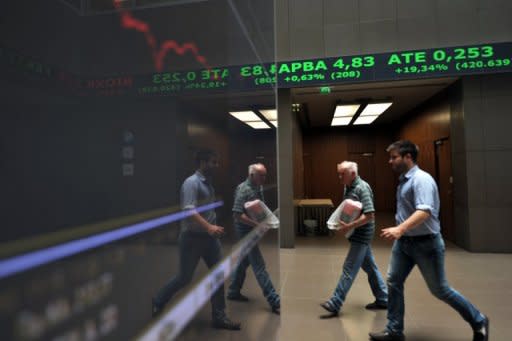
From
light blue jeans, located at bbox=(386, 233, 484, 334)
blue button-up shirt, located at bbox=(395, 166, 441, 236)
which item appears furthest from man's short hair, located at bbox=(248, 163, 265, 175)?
light blue jeans, located at bbox=(386, 233, 484, 334)

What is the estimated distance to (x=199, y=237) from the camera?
0.65 m

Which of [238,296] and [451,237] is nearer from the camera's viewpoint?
[238,296]

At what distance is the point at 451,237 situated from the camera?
7715 millimetres

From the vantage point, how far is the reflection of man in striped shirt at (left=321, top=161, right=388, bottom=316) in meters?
3.62

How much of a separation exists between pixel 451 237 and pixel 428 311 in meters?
4.77

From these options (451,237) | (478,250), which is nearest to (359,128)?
(451,237)

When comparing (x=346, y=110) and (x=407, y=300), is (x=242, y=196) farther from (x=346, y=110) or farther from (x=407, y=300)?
(x=346, y=110)

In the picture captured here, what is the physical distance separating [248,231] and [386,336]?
2.48 metres

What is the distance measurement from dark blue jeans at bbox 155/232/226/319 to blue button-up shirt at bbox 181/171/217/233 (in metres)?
0.02

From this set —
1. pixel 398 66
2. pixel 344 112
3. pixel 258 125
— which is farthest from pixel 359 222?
pixel 344 112

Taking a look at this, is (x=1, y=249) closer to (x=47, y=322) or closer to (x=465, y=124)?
(x=47, y=322)

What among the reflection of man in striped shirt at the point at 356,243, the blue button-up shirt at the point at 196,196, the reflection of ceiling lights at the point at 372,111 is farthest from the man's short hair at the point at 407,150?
the reflection of ceiling lights at the point at 372,111

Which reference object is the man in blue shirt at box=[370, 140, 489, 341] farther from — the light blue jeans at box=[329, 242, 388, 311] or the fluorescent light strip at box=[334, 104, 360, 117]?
the fluorescent light strip at box=[334, 104, 360, 117]

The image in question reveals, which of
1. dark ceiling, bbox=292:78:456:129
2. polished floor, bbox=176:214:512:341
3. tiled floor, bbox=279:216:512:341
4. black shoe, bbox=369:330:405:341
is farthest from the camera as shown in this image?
dark ceiling, bbox=292:78:456:129
